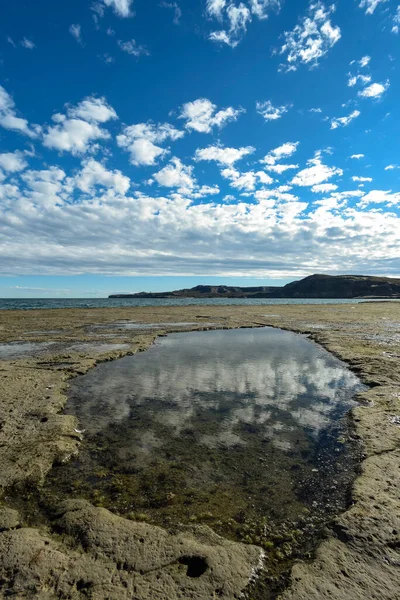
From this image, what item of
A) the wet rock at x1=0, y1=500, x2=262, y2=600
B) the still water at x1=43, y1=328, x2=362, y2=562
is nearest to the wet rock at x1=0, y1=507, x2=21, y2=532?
the wet rock at x1=0, y1=500, x2=262, y2=600

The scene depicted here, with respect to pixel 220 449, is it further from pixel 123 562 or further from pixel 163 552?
pixel 123 562

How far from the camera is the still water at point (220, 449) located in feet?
22.0

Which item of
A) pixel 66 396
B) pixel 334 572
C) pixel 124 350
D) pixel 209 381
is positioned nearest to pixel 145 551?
pixel 334 572

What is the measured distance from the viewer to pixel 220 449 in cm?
937

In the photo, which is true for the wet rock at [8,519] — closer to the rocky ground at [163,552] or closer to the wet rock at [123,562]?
the rocky ground at [163,552]

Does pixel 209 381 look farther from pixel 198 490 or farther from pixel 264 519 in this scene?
pixel 264 519

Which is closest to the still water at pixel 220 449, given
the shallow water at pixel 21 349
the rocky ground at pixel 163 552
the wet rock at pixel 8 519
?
the rocky ground at pixel 163 552

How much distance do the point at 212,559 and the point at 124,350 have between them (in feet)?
65.8

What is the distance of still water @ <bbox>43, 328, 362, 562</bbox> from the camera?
6698mm

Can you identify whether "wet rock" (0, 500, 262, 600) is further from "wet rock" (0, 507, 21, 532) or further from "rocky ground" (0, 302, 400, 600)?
"wet rock" (0, 507, 21, 532)

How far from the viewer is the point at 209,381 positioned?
1648cm

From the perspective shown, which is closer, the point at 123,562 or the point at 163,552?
the point at 123,562

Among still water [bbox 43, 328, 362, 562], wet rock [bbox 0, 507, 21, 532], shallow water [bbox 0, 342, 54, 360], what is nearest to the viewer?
wet rock [bbox 0, 507, 21, 532]

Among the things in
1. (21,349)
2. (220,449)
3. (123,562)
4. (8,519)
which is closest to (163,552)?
(123,562)
